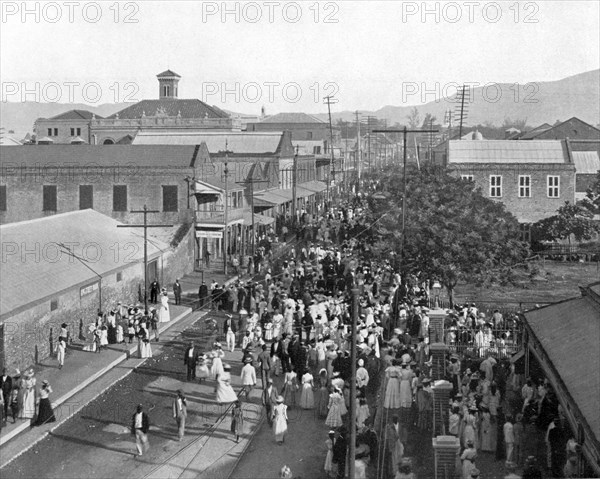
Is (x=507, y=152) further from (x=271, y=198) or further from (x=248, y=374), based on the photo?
(x=248, y=374)

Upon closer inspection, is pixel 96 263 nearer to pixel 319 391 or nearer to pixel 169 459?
pixel 319 391

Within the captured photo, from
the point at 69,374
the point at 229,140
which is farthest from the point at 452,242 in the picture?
the point at 229,140

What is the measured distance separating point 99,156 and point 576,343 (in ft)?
118

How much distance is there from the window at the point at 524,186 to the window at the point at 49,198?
2916 cm

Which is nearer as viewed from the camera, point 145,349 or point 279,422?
point 279,422

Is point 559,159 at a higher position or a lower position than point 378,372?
higher

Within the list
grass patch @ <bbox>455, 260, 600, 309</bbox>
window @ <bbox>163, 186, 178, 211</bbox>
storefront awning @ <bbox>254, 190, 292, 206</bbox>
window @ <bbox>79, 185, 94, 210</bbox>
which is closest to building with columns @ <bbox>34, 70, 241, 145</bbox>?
storefront awning @ <bbox>254, 190, 292, 206</bbox>

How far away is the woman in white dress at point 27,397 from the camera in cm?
1947

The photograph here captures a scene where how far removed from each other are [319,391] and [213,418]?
9.90ft

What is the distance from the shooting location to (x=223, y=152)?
6950 centimetres

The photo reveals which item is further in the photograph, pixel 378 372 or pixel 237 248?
pixel 237 248

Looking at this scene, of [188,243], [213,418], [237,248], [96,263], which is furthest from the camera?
[237,248]

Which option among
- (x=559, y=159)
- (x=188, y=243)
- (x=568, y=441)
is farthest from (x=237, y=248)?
(x=568, y=441)

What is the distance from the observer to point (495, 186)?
176 ft
